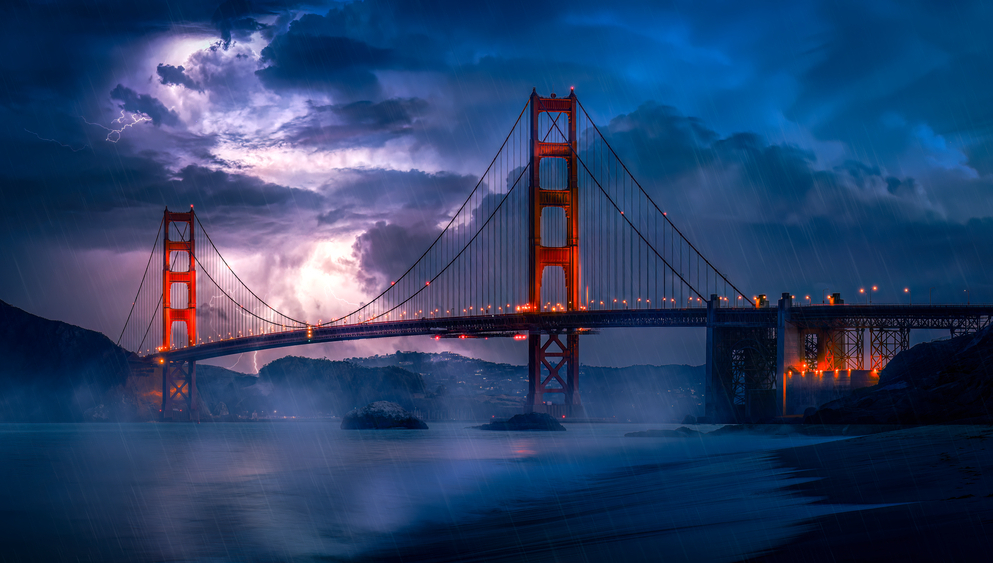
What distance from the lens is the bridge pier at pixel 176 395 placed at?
359ft

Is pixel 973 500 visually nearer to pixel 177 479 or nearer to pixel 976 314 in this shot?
pixel 177 479

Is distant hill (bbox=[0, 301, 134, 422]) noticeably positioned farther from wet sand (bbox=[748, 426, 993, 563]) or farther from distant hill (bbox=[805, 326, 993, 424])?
wet sand (bbox=[748, 426, 993, 563])

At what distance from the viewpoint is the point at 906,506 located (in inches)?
424

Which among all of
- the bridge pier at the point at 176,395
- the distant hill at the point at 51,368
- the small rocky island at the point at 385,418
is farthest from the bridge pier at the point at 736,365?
the distant hill at the point at 51,368

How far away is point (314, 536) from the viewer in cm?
1645

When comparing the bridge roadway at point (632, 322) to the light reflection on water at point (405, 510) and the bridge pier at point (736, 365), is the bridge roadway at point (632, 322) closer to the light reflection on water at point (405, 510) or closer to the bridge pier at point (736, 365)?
the bridge pier at point (736, 365)

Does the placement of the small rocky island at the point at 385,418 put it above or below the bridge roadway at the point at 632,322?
below

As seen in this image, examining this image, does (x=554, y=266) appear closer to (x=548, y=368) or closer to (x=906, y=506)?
(x=548, y=368)

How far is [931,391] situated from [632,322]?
109 ft

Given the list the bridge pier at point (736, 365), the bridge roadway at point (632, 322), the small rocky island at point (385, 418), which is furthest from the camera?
the small rocky island at point (385, 418)

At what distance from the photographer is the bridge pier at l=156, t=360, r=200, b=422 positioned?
109312 mm

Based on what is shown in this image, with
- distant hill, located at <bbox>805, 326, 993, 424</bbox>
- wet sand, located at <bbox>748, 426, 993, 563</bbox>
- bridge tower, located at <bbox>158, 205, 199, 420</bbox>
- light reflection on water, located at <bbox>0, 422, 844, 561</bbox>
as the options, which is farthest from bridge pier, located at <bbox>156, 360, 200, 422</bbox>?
wet sand, located at <bbox>748, 426, 993, 563</bbox>

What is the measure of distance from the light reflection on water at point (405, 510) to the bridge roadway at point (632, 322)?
31104mm

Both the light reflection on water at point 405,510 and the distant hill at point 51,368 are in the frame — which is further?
the distant hill at point 51,368
